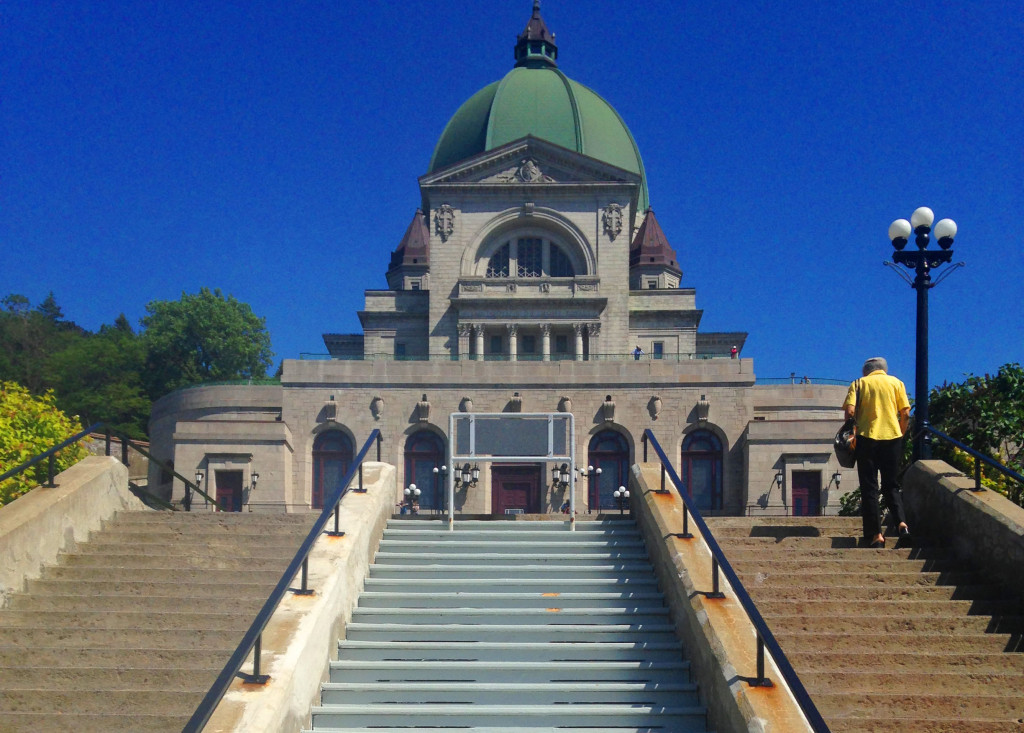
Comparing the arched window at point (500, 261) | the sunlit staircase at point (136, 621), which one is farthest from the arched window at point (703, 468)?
the sunlit staircase at point (136, 621)

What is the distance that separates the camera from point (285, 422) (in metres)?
31.4

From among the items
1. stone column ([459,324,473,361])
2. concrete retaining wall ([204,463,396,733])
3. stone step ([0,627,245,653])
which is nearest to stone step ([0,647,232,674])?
stone step ([0,627,245,653])

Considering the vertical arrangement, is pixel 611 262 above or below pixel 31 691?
above

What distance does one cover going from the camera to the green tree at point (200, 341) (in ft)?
226

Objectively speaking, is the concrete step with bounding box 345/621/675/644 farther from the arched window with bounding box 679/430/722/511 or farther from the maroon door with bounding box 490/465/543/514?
the arched window with bounding box 679/430/722/511

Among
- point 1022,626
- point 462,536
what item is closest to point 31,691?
point 462,536

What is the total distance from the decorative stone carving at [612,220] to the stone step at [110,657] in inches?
1604

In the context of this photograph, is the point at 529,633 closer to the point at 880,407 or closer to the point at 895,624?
the point at 895,624

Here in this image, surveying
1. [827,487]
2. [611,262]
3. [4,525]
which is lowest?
[827,487]

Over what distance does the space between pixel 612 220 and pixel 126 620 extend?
133ft

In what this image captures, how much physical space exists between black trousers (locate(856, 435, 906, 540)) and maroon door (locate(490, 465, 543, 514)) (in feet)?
66.5

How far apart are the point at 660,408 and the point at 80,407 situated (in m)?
42.0

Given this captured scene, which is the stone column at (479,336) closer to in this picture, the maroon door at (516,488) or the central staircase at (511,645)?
the maroon door at (516,488)

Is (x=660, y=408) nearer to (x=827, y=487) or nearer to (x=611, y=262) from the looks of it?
(x=827, y=487)
